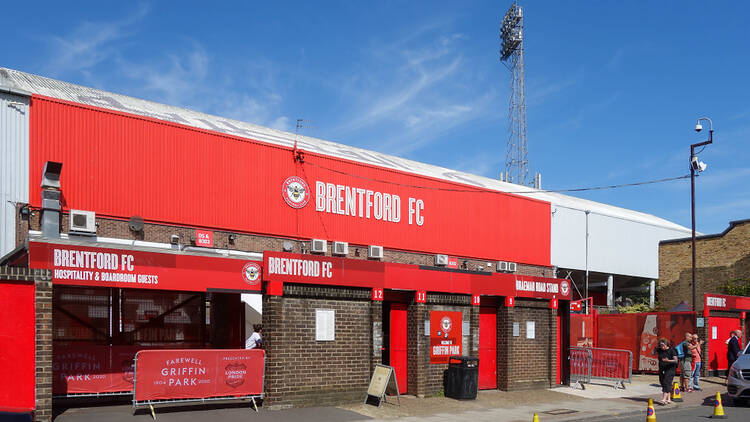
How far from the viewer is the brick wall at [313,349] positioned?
1414 cm

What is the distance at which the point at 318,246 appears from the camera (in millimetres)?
22312

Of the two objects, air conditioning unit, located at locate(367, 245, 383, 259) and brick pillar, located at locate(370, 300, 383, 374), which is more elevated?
air conditioning unit, located at locate(367, 245, 383, 259)

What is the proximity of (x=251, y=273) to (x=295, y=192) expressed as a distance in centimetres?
804

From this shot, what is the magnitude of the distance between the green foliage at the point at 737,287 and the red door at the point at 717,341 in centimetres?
1300

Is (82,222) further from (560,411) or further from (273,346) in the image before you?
(560,411)

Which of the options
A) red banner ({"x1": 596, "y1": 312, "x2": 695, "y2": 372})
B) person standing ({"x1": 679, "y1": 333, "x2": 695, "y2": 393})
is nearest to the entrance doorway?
person standing ({"x1": 679, "y1": 333, "x2": 695, "y2": 393})

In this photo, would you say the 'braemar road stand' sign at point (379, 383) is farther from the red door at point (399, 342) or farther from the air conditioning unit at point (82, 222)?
the air conditioning unit at point (82, 222)

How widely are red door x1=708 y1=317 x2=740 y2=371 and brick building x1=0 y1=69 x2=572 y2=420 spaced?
24.6 ft

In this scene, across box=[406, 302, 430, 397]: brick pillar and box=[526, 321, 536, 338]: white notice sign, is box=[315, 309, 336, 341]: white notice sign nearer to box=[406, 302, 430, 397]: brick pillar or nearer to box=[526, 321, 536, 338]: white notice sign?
box=[406, 302, 430, 397]: brick pillar

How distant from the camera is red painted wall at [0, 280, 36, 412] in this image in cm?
1106

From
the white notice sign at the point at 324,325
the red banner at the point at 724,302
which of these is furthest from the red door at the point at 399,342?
the red banner at the point at 724,302

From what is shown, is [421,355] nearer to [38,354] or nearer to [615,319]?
[38,354]

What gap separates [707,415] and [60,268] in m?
13.9

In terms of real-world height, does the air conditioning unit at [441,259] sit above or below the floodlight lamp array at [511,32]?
below
